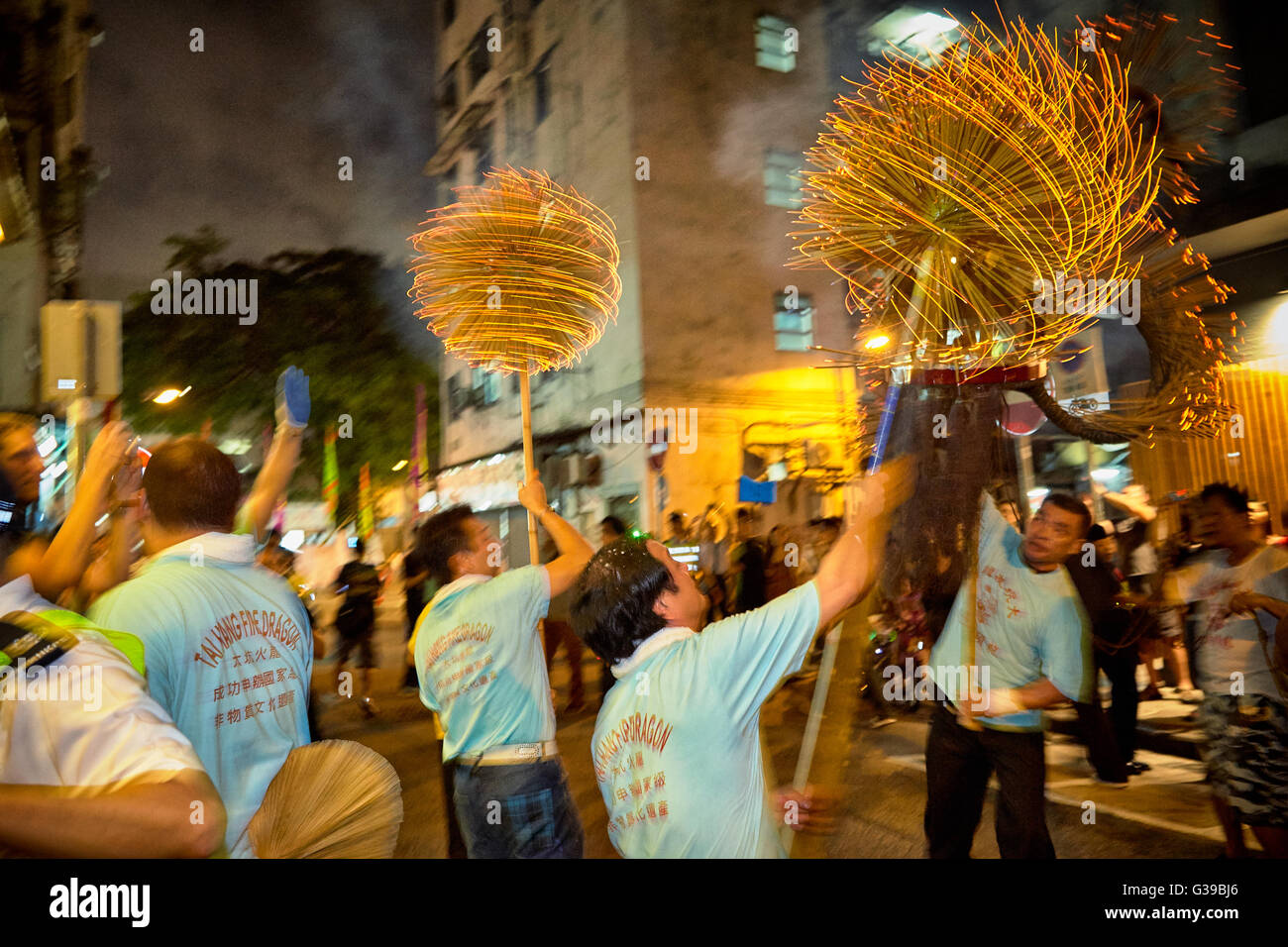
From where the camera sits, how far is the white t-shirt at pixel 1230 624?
3.27m

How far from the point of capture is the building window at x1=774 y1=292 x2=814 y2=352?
39.5ft

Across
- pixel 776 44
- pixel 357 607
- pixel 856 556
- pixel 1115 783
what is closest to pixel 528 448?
pixel 856 556

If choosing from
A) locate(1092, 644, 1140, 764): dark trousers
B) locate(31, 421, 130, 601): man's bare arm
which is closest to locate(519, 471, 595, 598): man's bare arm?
locate(31, 421, 130, 601): man's bare arm

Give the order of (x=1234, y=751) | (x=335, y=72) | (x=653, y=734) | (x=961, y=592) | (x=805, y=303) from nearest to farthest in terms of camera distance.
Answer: (x=653, y=734)
(x=961, y=592)
(x=1234, y=751)
(x=335, y=72)
(x=805, y=303)

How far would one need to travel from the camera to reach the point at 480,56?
44.3 ft

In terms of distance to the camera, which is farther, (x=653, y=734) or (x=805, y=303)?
(x=805, y=303)

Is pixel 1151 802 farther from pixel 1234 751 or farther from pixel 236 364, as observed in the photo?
pixel 236 364

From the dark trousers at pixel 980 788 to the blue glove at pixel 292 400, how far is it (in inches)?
104

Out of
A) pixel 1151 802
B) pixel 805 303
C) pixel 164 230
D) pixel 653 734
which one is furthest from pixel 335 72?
pixel 1151 802

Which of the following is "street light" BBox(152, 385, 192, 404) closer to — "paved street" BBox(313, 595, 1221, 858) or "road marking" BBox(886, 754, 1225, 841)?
"paved street" BBox(313, 595, 1221, 858)

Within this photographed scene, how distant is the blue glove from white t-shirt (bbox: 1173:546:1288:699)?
3863 mm

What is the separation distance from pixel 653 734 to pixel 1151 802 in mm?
4254
